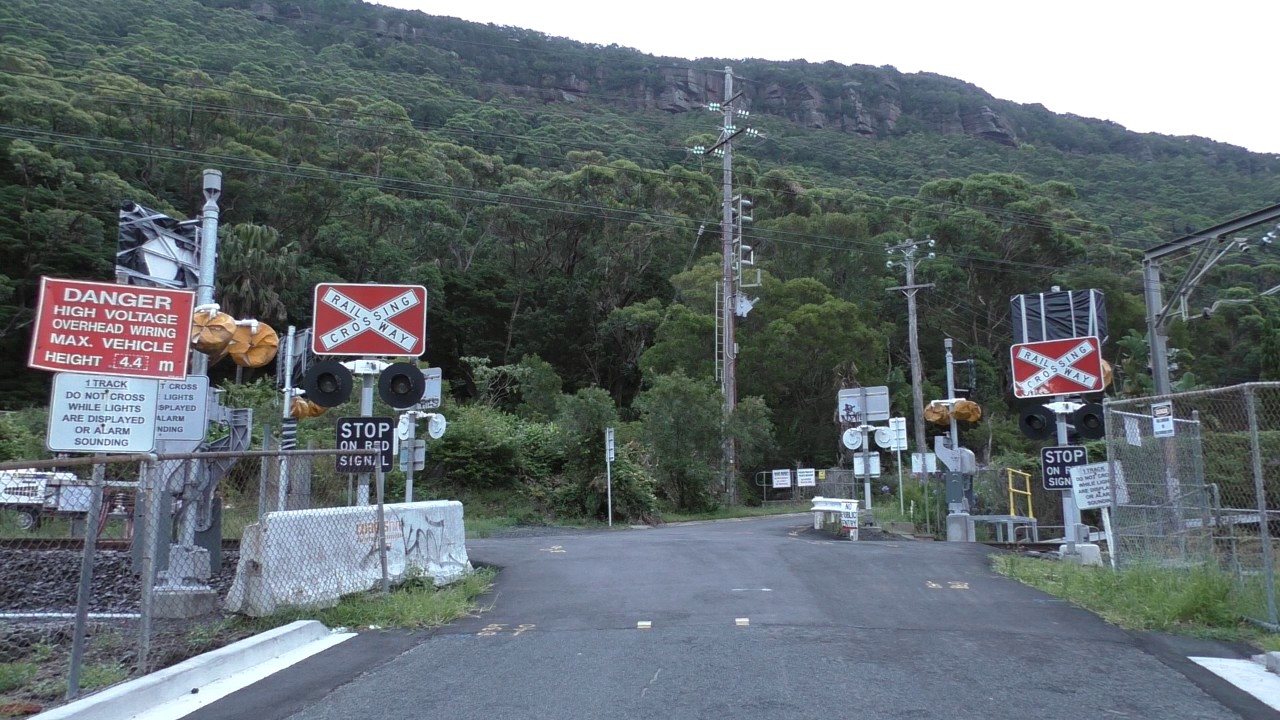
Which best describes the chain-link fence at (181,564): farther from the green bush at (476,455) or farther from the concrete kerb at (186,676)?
the green bush at (476,455)

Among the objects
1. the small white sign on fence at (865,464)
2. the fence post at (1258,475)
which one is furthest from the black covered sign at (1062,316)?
the fence post at (1258,475)

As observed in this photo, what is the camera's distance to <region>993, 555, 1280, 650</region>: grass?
8914mm

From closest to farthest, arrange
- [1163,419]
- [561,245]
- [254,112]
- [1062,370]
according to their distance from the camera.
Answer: [1163,419], [1062,370], [254,112], [561,245]

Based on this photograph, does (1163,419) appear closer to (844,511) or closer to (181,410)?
(181,410)

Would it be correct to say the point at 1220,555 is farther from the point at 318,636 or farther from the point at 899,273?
the point at 899,273

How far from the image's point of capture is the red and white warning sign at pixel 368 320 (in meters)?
13.2

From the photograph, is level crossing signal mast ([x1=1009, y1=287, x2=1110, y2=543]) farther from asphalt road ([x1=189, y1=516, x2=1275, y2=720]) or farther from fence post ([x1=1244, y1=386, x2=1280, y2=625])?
fence post ([x1=1244, y1=386, x2=1280, y2=625])

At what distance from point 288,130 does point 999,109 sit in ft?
314

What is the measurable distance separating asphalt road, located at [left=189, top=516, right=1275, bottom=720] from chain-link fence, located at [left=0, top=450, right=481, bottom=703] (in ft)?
3.21

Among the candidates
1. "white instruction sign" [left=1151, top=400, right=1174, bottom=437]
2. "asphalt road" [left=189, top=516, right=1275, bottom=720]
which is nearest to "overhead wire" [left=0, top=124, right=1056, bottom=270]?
"asphalt road" [left=189, top=516, right=1275, bottom=720]

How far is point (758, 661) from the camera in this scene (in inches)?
296

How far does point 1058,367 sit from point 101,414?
1382cm

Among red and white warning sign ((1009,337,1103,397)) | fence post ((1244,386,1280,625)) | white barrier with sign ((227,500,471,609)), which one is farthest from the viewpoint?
red and white warning sign ((1009,337,1103,397))

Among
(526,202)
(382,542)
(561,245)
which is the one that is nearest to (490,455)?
(382,542)
